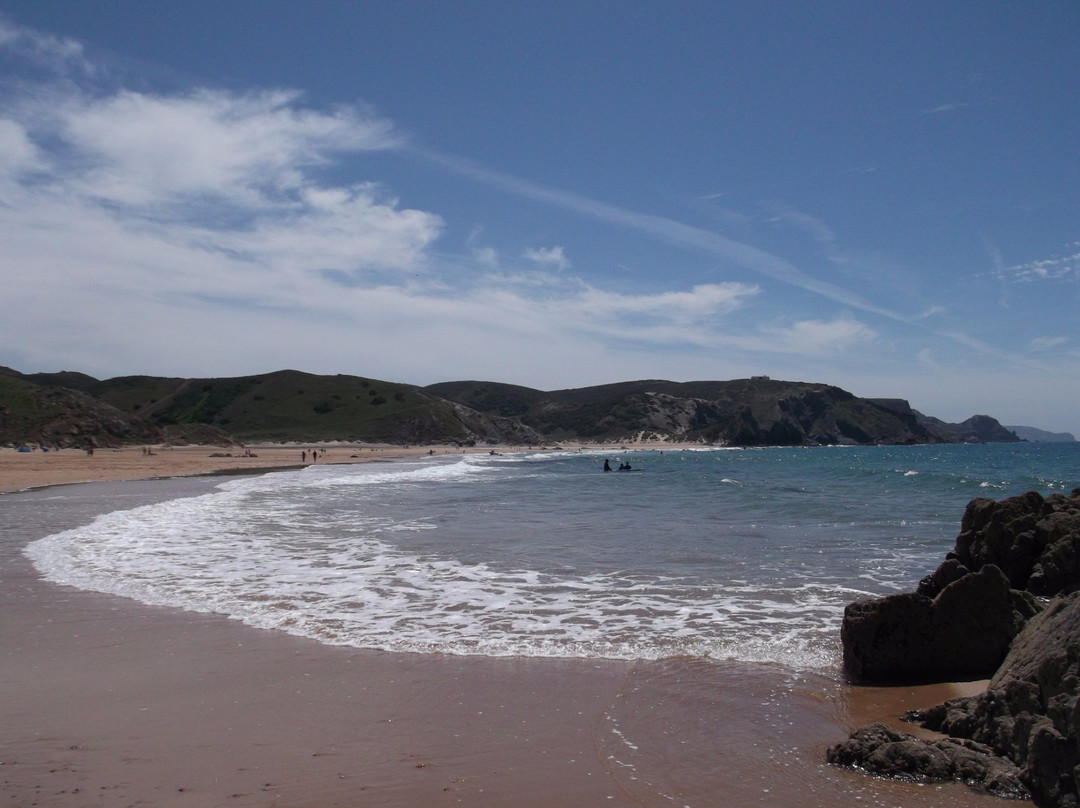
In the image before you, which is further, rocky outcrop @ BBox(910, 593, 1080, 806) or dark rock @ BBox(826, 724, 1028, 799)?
dark rock @ BBox(826, 724, 1028, 799)

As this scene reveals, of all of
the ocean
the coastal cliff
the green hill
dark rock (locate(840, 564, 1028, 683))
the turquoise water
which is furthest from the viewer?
the green hill

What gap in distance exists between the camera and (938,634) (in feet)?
22.7

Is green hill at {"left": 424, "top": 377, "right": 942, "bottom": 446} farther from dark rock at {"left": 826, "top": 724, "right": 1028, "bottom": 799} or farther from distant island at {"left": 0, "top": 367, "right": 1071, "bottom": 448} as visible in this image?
dark rock at {"left": 826, "top": 724, "right": 1028, "bottom": 799}

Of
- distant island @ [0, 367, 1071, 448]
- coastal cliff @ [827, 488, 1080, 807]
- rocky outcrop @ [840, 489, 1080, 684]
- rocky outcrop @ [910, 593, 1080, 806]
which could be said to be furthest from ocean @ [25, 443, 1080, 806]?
distant island @ [0, 367, 1071, 448]

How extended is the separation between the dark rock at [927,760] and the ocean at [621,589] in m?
0.18

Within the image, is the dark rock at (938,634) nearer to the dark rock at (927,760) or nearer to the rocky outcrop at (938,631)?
the rocky outcrop at (938,631)

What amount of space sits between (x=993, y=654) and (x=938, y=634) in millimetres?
502

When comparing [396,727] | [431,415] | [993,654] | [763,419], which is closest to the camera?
[396,727]

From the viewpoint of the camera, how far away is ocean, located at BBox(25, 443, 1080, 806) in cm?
544

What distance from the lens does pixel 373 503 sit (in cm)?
2538

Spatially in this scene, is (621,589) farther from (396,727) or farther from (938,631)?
(396,727)

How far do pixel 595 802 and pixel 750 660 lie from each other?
3.51 metres

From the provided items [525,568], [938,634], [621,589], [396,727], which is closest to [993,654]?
[938,634]

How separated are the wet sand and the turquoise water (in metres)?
0.85
